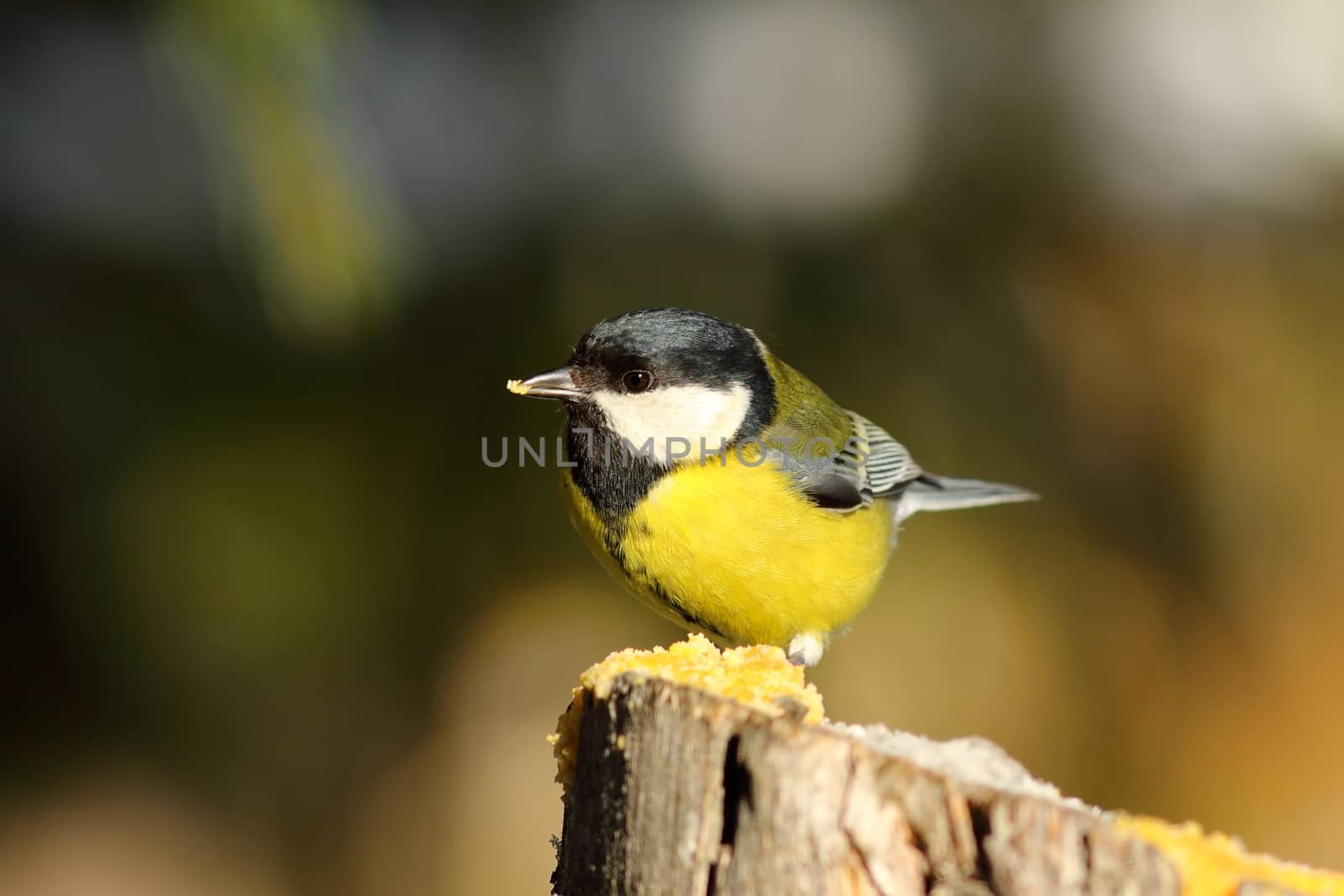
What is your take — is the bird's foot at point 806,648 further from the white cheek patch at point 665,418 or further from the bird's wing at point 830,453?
the white cheek patch at point 665,418

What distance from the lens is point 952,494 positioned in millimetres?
2750

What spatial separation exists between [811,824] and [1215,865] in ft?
1.14

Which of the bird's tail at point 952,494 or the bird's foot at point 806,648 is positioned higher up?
the bird's tail at point 952,494

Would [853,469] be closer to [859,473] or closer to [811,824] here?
[859,473]

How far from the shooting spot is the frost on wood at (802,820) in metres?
0.94

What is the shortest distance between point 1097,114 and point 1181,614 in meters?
1.65

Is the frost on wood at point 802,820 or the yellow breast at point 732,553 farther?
the yellow breast at point 732,553

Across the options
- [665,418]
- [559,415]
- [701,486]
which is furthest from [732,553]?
[559,415]

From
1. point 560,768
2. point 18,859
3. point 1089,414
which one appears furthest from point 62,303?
point 1089,414

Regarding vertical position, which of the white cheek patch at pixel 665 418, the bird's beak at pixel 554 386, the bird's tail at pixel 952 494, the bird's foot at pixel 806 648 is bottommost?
the bird's foot at pixel 806 648

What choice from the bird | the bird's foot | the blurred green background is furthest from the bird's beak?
the blurred green background

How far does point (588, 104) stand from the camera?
365cm

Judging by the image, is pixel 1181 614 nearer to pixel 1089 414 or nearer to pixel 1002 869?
pixel 1089 414

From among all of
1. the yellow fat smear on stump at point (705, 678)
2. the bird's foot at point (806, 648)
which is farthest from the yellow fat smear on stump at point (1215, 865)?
the bird's foot at point (806, 648)
